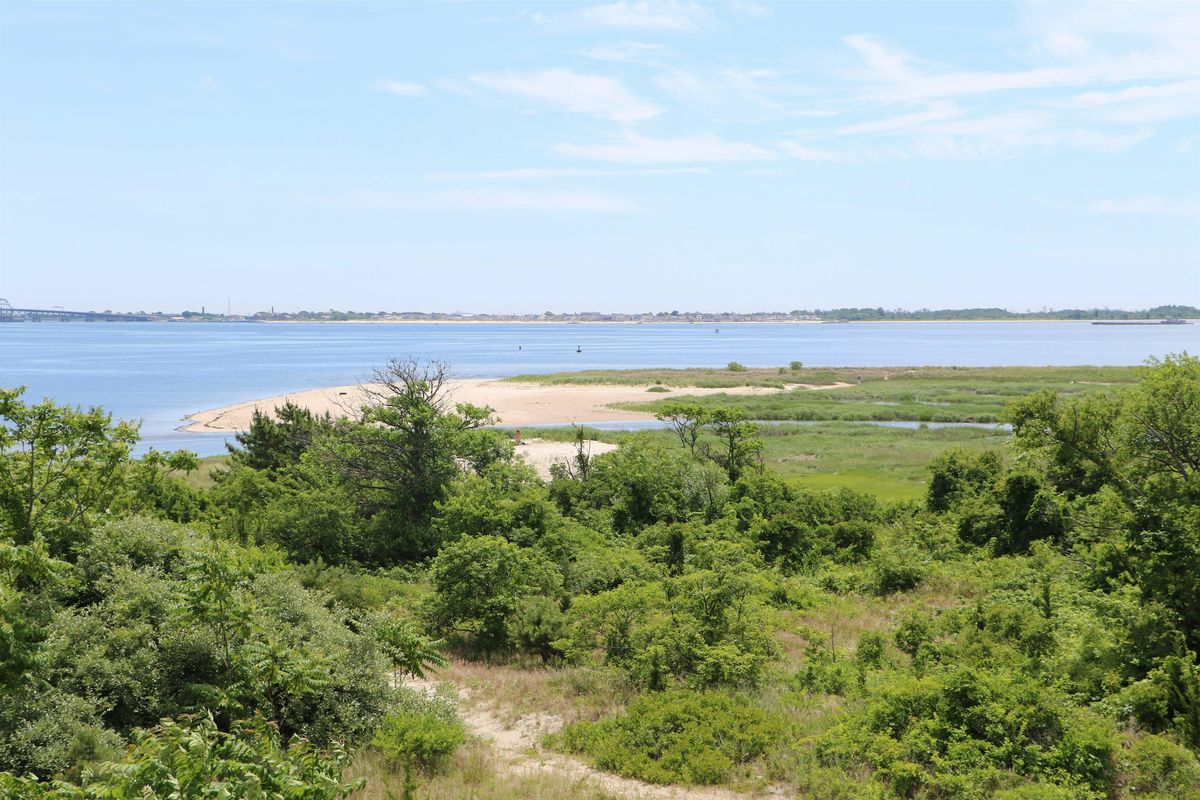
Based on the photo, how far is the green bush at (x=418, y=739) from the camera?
10531 millimetres

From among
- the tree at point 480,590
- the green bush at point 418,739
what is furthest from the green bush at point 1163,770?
the tree at point 480,590

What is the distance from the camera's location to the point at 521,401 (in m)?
80.8

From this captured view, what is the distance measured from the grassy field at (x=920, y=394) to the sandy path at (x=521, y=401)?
394 cm

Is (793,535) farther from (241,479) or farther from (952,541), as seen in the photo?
(241,479)

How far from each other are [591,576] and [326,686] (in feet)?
32.0

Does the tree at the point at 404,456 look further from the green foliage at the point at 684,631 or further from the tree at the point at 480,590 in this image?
the green foliage at the point at 684,631

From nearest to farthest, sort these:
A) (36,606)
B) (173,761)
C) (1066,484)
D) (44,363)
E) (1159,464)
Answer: (173,761) → (36,606) → (1159,464) → (1066,484) → (44,363)

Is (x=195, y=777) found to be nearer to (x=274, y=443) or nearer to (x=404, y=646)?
(x=404, y=646)

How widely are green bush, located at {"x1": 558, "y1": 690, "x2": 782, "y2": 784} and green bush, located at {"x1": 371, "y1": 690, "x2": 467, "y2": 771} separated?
184 centimetres

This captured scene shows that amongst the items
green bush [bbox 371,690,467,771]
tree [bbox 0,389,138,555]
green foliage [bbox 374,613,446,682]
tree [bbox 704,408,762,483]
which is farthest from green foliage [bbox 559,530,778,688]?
tree [bbox 704,408,762,483]

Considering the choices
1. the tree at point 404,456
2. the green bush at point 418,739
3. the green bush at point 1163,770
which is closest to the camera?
the green bush at point 1163,770

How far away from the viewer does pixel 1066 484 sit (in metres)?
25.2

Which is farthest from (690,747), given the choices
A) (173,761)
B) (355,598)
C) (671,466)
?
(671,466)

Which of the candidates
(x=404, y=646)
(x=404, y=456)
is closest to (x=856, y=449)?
(x=404, y=456)
